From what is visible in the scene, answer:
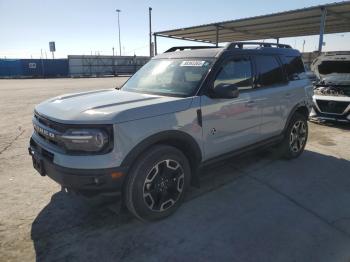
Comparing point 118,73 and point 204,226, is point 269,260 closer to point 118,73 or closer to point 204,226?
point 204,226

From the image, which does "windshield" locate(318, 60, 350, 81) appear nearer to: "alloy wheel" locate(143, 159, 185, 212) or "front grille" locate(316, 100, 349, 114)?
"front grille" locate(316, 100, 349, 114)

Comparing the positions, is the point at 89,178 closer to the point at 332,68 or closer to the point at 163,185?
the point at 163,185

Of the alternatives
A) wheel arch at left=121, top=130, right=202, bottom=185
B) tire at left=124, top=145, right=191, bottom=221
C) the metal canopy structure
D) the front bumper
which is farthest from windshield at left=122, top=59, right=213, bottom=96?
the metal canopy structure

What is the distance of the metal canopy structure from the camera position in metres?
12.6

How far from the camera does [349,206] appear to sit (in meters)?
3.84

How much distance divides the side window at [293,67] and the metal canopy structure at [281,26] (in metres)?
7.29

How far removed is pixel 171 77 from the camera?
409 centimetres

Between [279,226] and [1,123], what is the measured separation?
8.02 meters

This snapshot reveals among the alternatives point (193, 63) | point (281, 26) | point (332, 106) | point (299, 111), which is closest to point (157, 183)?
point (193, 63)

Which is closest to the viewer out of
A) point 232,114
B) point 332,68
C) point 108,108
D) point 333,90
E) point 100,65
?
point 108,108

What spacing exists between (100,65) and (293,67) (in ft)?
142

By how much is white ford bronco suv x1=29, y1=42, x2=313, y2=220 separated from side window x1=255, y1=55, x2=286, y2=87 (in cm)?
2

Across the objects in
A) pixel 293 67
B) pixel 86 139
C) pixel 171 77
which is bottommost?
pixel 86 139

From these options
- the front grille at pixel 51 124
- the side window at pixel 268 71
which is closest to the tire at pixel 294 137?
the side window at pixel 268 71
